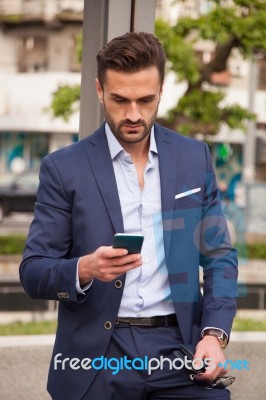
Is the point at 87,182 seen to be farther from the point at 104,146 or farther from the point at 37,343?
the point at 37,343

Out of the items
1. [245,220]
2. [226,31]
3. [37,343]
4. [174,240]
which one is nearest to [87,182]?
[174,240]

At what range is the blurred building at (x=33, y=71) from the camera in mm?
29219

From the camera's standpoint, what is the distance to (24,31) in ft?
96.9

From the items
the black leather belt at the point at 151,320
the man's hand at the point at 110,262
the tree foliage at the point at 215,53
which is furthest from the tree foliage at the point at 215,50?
the man's hand at the point at 110,262

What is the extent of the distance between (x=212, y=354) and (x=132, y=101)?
68 centimetres

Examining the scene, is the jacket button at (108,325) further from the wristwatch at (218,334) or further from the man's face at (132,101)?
the man's face at (132,101)

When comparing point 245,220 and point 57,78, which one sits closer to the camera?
point 245,220

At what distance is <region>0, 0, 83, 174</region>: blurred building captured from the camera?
29.2 metres

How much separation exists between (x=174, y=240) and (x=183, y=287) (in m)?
0.13

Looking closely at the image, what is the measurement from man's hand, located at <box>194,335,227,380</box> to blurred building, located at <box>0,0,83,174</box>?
27.0 metres

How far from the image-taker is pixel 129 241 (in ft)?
6.88

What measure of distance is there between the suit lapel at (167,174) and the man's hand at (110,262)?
0.28 metres

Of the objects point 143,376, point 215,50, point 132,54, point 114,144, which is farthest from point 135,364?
point 215,50

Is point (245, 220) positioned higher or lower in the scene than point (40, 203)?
lower
